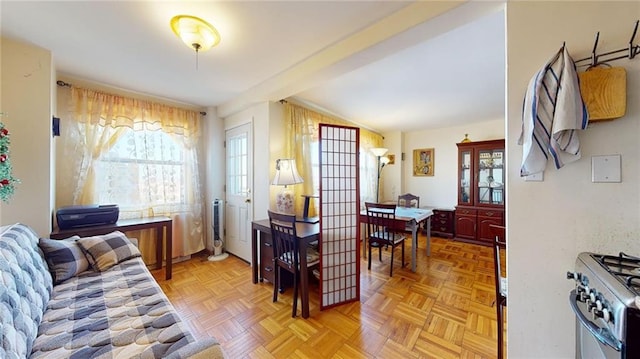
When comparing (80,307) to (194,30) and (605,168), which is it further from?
(605,168)

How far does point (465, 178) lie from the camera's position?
4289 millimetres

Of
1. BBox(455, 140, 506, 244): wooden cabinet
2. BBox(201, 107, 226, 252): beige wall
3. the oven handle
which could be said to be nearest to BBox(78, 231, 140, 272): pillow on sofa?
BBox(201, 107, 226, 252): beige wall

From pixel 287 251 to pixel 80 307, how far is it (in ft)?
4.50

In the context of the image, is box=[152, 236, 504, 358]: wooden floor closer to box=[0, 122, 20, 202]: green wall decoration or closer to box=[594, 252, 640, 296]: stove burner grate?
box=[594, 252, 640, 296]: stove burner grate

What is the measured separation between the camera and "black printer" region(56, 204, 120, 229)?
2.09 meters

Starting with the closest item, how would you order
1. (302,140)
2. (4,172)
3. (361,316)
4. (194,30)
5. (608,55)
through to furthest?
(608,55) < (4,172) < (194,30) < (361,316) < (302,140)

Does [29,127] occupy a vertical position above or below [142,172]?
above

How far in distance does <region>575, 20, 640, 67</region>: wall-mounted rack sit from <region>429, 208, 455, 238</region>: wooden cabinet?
3.81m

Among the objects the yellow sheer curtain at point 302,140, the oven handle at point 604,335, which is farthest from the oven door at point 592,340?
the yellow sheer curtain at point 302,140

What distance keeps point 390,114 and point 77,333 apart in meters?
4.10

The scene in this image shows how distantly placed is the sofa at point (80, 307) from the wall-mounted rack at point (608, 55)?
2.00 meters

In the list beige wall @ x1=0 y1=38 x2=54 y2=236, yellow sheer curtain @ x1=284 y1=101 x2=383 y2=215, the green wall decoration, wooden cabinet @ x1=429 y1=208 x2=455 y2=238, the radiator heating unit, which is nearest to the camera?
the green wall decoration

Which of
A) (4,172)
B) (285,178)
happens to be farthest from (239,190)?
(4,172)

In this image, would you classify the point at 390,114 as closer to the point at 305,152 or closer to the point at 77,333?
the point at 305,152
